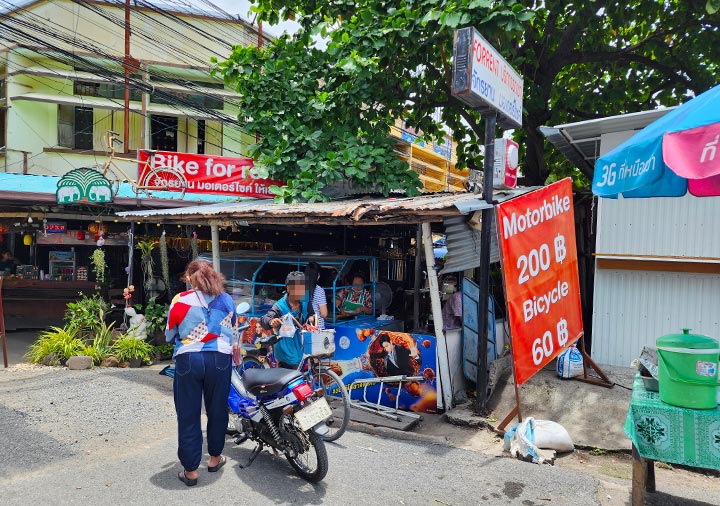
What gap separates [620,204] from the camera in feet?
21.4

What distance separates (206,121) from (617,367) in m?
14.4

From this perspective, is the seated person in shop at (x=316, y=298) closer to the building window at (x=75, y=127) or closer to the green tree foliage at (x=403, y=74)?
the green tree foliage at (x=403, y=74)

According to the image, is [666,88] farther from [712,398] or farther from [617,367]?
[712,398]

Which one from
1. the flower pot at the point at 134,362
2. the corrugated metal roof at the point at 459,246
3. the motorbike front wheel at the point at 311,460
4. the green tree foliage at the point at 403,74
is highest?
the green tree foliage at the point at 403,74

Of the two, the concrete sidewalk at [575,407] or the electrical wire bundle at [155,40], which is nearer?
the concrete sidewalk at [575,407]

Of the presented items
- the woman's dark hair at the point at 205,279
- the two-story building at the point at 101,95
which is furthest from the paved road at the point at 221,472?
the two-story building at the point at 101,95

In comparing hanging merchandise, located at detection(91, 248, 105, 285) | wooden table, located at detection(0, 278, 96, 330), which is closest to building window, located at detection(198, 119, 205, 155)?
wooden table, located at detection(0, 278, 96, 330)

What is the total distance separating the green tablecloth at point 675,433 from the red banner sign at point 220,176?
7.92 m

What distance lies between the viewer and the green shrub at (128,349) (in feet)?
27.2

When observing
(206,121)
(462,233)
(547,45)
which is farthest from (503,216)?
(206,121)

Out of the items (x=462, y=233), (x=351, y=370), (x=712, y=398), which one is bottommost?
(x=351, y=370)

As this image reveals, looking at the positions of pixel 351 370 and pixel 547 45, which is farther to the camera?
pixel 547 45

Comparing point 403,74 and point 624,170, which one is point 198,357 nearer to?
point 624,170

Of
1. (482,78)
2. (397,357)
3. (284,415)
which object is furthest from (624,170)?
(397,357)
